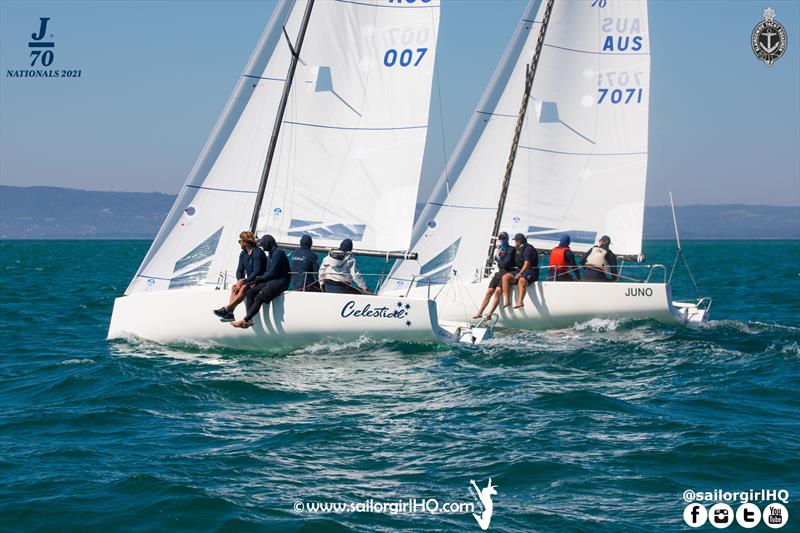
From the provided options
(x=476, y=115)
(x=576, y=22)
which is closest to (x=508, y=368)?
(x=476, y=115)

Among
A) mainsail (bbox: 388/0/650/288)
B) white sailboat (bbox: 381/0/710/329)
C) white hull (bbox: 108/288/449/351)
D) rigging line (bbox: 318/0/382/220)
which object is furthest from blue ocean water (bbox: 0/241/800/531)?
mainsail (bbox: 388/0/650/288)

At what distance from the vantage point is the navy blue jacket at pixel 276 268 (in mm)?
13547

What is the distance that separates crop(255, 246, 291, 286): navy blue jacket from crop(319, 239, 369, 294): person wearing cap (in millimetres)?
704

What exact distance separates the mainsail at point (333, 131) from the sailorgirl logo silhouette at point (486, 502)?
25.6 feet

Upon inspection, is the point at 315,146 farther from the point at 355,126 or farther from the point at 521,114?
the point at 521,114

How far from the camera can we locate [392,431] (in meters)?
9.82

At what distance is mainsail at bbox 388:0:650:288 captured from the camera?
1961cm

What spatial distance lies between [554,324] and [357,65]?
5756mm

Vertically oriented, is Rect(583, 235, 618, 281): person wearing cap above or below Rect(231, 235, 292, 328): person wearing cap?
above

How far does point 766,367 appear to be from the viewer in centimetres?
1363

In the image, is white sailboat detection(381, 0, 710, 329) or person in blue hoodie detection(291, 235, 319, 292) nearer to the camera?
person in blue hoodie detection(291, 235, 319, 292)

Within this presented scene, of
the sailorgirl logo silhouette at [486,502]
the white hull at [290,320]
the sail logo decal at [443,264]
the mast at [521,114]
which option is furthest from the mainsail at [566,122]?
the sailorgirl logo silhouette at [486,502]

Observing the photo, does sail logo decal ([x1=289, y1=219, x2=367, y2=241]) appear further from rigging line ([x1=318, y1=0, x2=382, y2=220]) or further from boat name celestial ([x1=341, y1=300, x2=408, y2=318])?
boat name celestial ([x1=341, y1=300, x2=408, y2=318])

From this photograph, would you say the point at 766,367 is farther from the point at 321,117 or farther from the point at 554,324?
the point at 321,117
